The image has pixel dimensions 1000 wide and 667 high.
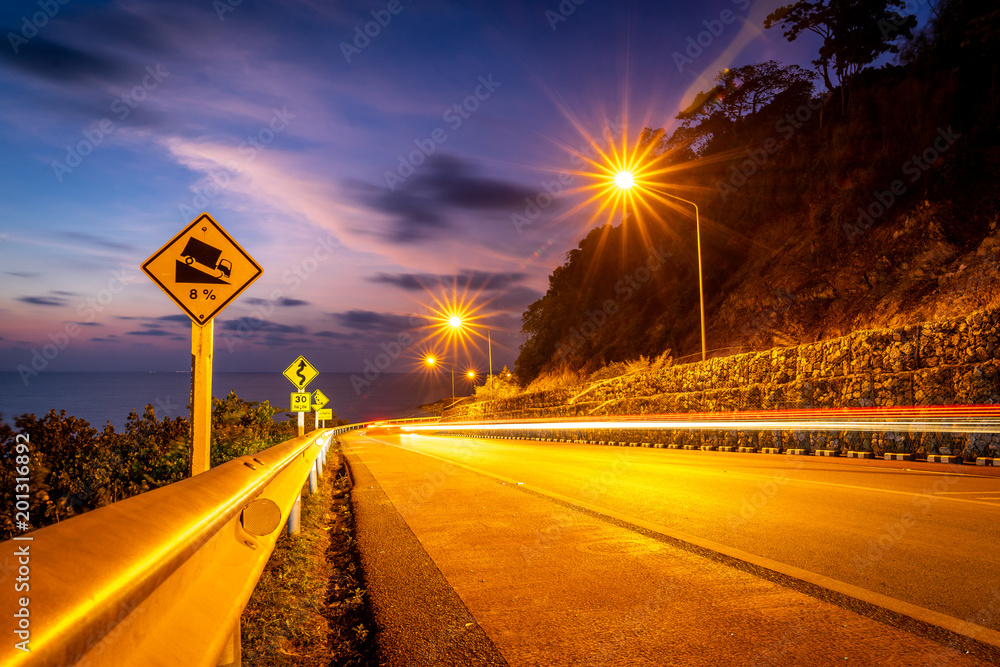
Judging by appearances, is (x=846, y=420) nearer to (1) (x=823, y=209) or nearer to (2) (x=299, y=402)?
(2) (x=299, y=402)

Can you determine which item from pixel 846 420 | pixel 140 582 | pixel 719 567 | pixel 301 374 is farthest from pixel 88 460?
pixel 846 420

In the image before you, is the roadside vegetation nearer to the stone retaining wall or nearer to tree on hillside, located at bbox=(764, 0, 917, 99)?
the stone retaining wall

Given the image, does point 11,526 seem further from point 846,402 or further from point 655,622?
point 846,402

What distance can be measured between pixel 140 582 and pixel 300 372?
1825 cm

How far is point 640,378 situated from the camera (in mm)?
33281

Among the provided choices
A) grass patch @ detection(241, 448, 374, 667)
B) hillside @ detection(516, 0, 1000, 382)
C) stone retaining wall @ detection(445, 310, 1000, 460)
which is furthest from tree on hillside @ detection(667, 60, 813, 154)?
grass patch @ detection(241, 448, 374, 667)

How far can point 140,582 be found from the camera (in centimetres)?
166

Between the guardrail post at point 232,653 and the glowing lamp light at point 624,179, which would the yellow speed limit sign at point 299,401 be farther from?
the guardrail post at point 232,653

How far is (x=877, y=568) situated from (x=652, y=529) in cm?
230

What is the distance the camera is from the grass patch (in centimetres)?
391

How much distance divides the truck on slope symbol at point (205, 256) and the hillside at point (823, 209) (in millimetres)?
25740

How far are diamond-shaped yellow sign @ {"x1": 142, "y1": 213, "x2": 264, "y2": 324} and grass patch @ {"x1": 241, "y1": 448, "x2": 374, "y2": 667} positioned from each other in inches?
100

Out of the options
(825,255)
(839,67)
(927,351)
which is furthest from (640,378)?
(839,67)

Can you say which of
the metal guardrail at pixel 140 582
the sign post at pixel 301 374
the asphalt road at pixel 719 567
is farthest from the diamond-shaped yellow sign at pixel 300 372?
the metal guardrail at pixel 140 582
